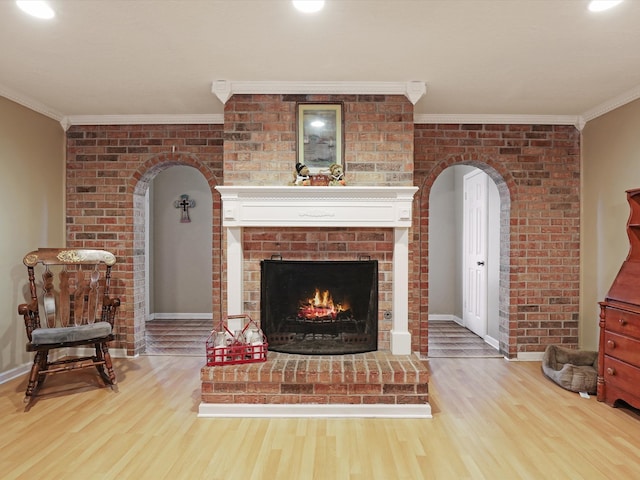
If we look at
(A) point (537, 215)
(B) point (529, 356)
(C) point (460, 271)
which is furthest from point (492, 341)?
(A) point (537, 215)

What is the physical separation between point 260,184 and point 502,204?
2.62m

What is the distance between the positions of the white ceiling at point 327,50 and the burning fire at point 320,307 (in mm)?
1718

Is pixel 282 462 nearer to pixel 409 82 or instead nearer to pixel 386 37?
pixel 386 37

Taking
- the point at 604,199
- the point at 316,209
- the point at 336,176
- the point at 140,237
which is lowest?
the point at 140,237

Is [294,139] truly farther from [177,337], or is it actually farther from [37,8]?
[177,337]

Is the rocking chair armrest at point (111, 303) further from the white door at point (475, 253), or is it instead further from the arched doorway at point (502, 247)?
the white door at point (475, 253)

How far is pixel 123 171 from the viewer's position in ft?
13.9

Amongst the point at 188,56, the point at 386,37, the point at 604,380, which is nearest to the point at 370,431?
the point at 604,380

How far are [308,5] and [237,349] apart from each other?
2266 millimetres

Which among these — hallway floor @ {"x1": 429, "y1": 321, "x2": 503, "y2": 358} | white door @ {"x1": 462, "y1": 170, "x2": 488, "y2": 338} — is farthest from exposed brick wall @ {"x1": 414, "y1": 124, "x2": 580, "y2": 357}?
white door @ {"x1": 462, "y1": 170, "x2": 488, "y2": 338}

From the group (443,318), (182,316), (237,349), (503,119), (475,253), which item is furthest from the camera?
(182,316)

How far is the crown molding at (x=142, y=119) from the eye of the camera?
4164mm

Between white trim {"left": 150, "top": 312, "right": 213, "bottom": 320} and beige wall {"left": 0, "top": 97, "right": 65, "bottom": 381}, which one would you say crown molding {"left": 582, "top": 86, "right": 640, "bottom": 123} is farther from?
white trim {"left": 150, "top": 312, "right": 213, "bottom": 320}

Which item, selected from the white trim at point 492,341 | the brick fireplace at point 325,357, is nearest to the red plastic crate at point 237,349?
the brick fireplace at point 325,357
